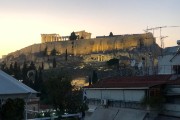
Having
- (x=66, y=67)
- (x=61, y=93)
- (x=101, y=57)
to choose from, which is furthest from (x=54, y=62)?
(x=61, y=93)

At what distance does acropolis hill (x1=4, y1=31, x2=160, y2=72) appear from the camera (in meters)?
102

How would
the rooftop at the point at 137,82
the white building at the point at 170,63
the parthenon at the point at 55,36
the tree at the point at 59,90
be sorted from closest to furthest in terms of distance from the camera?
the rooftop at the point at 137,82, the white building at the point at 170,63, the tree at the point at 59,90, the parthenon at the point at 55,36

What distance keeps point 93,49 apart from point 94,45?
1285 millimetres

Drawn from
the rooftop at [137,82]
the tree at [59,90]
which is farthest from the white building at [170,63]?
the tree at [59,90]

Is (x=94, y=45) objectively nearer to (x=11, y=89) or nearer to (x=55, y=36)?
(x=55, y=36)

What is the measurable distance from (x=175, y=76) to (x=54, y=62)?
81.9 m

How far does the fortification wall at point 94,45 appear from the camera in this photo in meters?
105

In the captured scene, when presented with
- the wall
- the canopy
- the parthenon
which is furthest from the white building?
the parthenon

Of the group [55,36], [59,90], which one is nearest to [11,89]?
[59,90]

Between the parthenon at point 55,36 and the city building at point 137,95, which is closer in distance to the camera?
the city building at point 137,95

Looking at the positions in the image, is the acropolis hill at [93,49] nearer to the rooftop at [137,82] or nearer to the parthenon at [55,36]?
the parthenon at [55,36]

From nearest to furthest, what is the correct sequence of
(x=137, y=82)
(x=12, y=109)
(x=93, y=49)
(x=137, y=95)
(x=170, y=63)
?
(x=12, y=109), (x=137, y=95), (x=137, y=82), (x=170, y=63), (x=93, y=49)

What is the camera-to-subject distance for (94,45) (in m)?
111

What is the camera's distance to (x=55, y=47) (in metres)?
117
